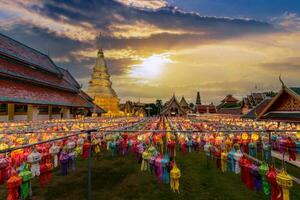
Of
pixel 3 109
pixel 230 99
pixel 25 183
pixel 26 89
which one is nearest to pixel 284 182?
pixel 25 183

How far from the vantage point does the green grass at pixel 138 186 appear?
25.6 ft

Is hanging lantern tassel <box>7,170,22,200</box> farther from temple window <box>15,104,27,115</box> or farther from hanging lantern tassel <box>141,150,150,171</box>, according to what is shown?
temple window <box>15,104,27,115</box>

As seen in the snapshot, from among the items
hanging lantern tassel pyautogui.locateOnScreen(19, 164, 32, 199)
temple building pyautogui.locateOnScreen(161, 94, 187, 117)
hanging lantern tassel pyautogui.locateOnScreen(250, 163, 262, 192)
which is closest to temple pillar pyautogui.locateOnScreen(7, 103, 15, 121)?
hanging lantern tassel pyautogui.locateOnScreen(19, 164, 32, 199)

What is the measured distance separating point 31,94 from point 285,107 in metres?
27.5

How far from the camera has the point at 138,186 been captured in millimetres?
8859

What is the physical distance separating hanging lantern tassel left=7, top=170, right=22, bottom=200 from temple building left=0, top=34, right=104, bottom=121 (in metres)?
20.3

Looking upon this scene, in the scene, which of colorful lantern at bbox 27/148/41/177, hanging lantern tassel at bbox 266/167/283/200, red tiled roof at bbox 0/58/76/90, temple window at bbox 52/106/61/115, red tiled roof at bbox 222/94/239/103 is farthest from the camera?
red tiled roof at bbox 222/94/239/103

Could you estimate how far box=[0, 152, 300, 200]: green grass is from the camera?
7816mm

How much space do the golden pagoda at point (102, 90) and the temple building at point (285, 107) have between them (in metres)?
41.0

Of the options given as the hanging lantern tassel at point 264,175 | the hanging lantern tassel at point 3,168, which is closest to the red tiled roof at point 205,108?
the hanging lantern tassel at point 264,175

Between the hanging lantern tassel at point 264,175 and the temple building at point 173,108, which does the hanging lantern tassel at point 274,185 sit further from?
the temple building at point 173,108

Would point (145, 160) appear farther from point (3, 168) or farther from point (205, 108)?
point (205, 108)

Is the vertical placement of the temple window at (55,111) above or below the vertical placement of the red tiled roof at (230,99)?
Result: below

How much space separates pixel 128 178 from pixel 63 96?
29385 millimetres
